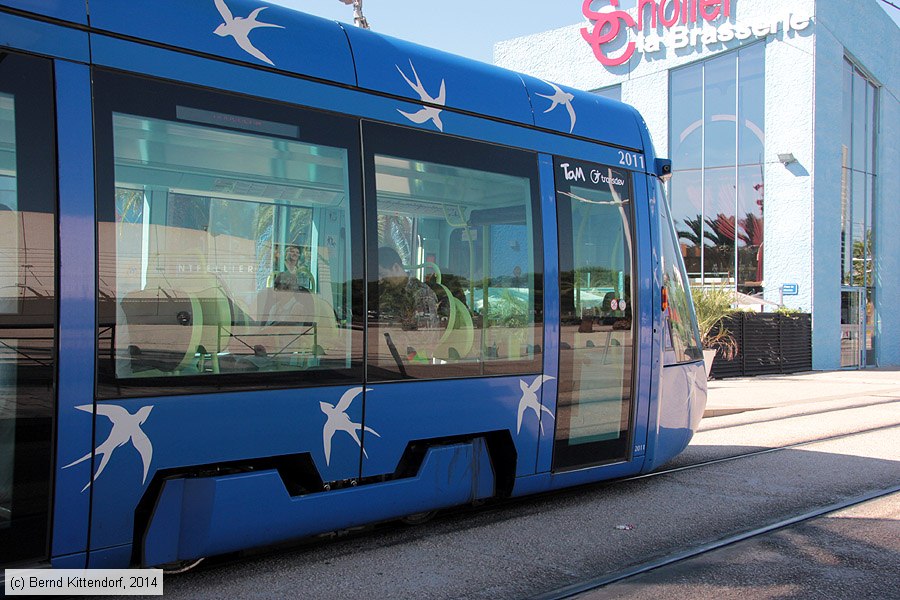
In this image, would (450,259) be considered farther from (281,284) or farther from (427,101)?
(281,284)

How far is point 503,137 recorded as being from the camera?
5.51 m

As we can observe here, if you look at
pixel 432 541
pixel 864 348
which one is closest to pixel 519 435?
pixel 432 541

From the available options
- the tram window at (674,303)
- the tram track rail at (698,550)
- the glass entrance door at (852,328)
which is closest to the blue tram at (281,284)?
the tram window at (674,303)

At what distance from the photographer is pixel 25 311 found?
138 inches

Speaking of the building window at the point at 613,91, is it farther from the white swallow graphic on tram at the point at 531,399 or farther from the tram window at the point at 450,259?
the white swallow graphic on tram at the point at 531,399

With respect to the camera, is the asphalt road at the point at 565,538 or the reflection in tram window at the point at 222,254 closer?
the reflection in tram window at the point at 222,254

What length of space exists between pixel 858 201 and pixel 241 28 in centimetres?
2433

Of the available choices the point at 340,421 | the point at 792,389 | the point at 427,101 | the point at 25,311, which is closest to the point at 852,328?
the point at 792,389

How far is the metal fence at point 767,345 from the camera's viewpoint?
1962 cm

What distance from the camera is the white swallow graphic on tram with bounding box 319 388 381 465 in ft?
14.5

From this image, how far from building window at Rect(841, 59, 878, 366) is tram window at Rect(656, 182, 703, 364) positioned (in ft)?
61.8

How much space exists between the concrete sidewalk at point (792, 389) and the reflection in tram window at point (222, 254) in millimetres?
9276

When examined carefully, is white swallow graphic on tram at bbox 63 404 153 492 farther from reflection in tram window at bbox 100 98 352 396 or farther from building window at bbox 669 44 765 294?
building window at bbox 669 44 765 294

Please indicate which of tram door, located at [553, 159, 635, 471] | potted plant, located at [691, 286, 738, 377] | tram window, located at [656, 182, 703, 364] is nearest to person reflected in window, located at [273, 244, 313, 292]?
tram door, located at [553, 159, 635, 471]
